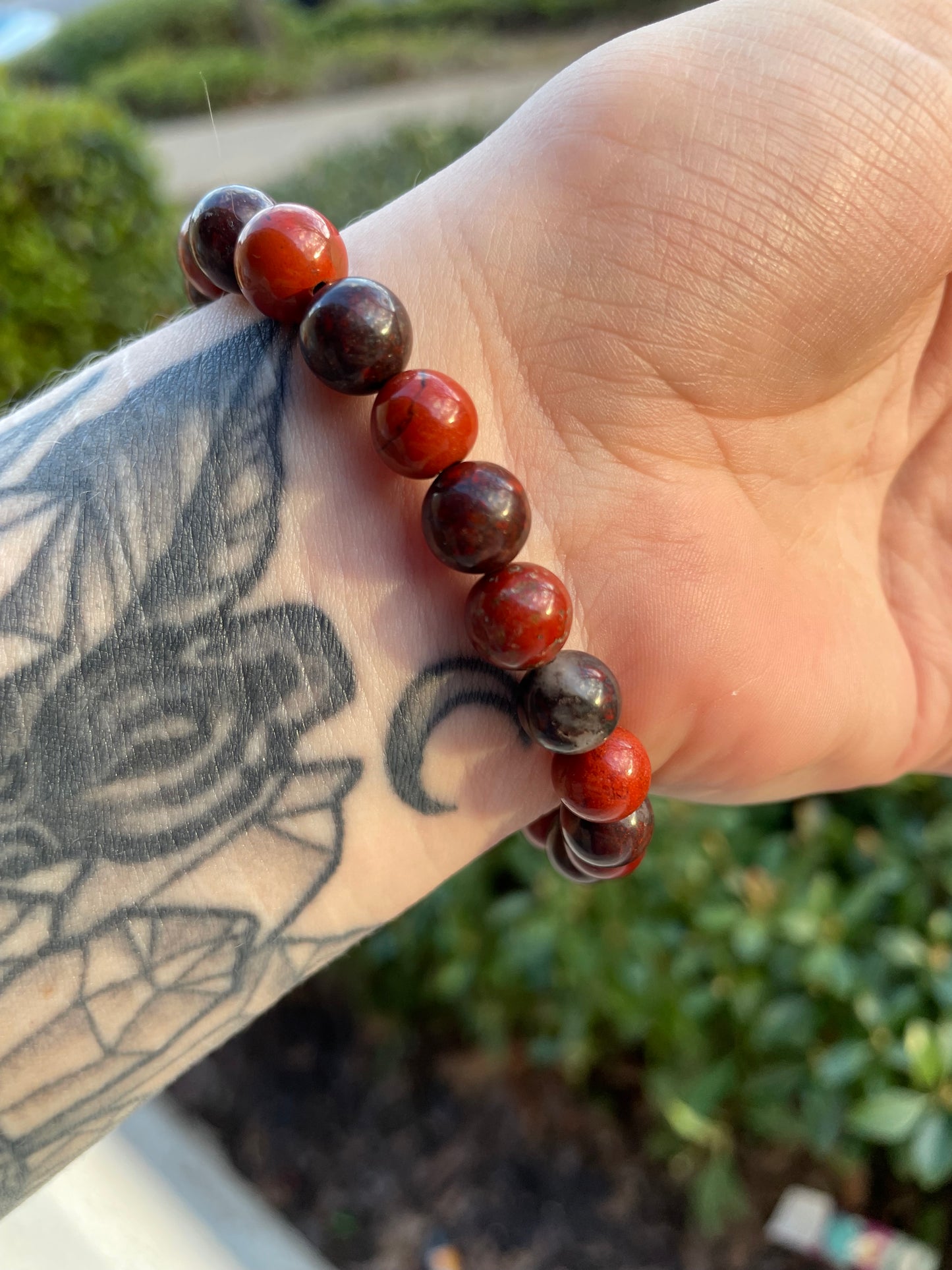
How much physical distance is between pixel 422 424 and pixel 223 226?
1.36ft

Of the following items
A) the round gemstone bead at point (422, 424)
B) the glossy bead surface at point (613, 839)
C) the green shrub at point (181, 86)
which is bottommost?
the green shrub at point (181, 86)

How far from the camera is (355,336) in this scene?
1.21 meters

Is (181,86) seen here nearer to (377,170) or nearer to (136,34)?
(136,34)

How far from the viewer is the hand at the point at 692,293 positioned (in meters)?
1.30

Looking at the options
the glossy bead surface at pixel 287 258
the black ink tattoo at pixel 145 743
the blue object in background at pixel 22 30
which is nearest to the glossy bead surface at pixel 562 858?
the black ink tattoo at pixel 145 743

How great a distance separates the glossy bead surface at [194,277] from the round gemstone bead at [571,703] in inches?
28.3

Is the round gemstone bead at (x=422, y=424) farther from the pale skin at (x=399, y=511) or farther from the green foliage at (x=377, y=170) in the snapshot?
the green foliage at (x=377, y=170)

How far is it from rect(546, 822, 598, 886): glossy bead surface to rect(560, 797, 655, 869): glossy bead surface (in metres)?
0.08

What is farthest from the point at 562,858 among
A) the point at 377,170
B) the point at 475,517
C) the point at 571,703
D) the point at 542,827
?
the point at 377,170

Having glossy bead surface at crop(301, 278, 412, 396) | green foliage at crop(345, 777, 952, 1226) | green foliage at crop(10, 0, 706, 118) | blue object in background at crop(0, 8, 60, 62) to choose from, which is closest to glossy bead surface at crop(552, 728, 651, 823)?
glossy bead surface at crop(301, 278, 412, 396)

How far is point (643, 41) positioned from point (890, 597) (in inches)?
37.0

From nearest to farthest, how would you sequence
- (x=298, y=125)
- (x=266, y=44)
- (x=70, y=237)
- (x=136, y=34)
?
(x=70, y=237), (x=298, y=125), (x=266, y=44), (x=136, y=34)

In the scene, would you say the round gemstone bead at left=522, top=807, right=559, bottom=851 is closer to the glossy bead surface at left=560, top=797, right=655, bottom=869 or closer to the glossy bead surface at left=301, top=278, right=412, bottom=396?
the glossy bead surface at left=560, top=797, right=655, bottom=869

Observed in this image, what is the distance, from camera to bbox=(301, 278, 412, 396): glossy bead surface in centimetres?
121
